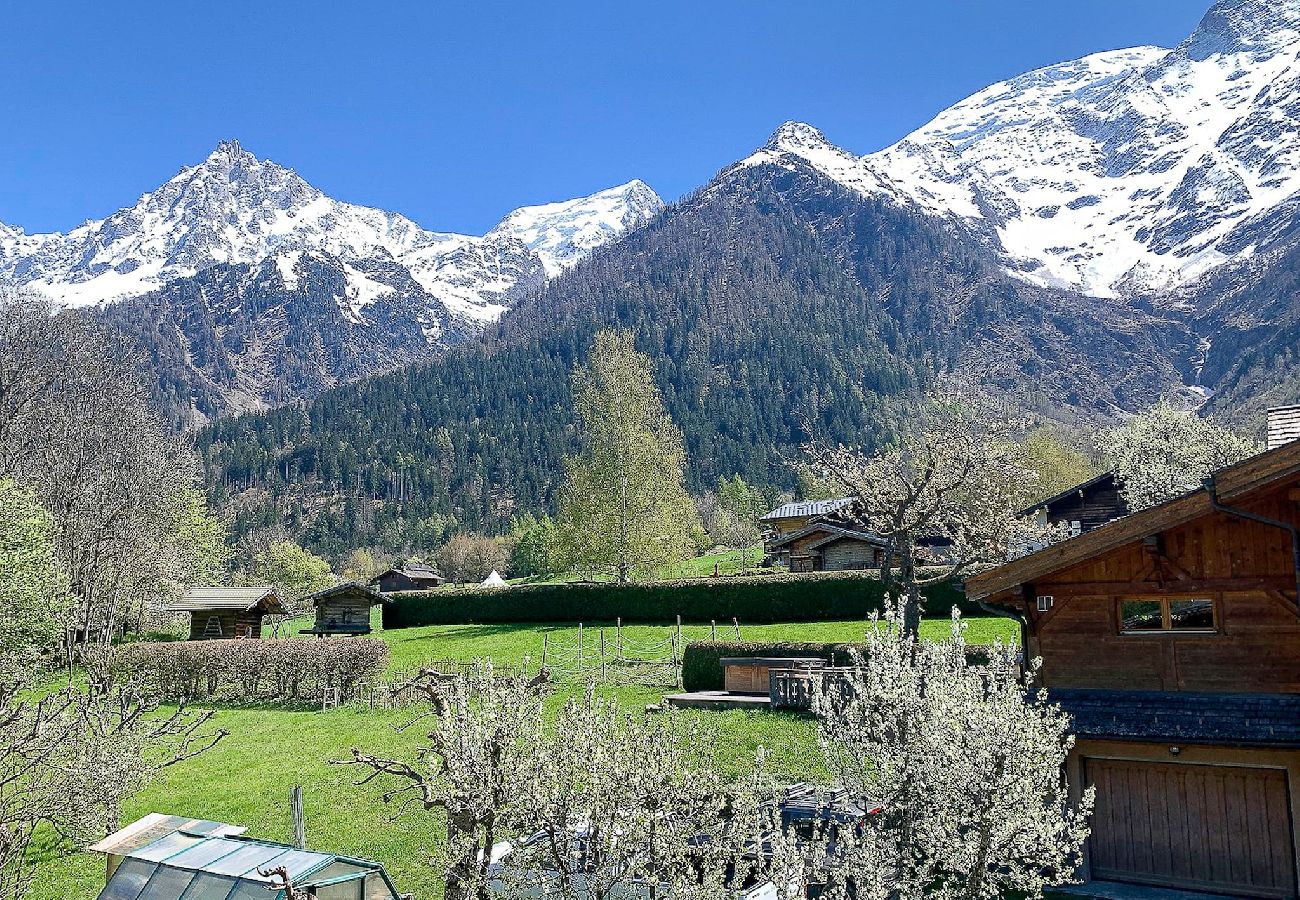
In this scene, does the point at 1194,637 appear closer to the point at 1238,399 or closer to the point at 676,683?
the point at 676,683

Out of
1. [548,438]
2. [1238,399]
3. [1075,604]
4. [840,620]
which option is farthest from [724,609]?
[1238,399]

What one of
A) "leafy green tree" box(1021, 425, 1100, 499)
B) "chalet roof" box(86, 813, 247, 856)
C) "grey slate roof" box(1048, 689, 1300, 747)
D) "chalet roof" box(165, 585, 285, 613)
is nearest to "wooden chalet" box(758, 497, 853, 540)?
"leafy green tree" box(1021, 425, 1100, 499)

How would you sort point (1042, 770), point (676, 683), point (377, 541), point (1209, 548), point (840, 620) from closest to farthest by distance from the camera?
point (1042, 770) → point (1209, 548) → point (676, 683) → point (840, 620) → point (377, 541)

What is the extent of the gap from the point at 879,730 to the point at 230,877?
8.12 meters

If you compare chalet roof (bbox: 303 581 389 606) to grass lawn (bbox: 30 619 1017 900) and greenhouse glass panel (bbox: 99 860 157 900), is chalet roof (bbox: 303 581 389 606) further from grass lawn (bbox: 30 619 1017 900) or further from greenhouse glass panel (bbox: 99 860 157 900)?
greenhouse glass panel (bbox: 99 860 157 900)

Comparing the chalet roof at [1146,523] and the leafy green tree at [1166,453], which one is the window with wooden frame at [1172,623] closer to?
the chalet roof at [1146,523]

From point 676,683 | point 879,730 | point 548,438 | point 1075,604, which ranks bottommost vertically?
point 676,683

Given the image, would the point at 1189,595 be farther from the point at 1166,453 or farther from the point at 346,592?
the point at 1166,453

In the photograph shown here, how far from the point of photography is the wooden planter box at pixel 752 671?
2756cm

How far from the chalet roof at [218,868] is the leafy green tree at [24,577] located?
20.0 metres

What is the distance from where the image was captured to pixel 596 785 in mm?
9516

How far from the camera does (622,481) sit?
2174 inches

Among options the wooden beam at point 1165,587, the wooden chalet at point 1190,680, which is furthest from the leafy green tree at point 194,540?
the wooden chalet at point 1190,680

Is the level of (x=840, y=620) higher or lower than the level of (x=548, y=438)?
lower
